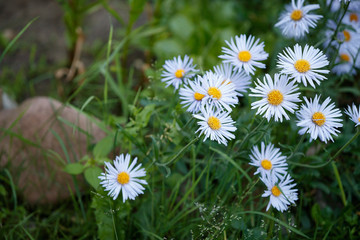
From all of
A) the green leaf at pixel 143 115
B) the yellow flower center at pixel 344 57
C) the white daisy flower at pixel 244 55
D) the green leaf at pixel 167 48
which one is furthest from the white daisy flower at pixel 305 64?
the green leaf at pixel 167 48

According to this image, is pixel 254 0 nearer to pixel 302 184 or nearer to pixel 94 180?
pixel 302 184

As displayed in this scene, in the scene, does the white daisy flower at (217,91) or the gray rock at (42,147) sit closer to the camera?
the white daisy flower at (217,91)

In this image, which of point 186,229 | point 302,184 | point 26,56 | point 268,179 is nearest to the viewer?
point 268,179

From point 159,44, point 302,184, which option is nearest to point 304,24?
point 302,184

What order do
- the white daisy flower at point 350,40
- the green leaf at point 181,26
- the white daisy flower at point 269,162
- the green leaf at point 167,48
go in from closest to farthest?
the white daisy flower at point 269,162, the white daisy flower at point 350,40, the green leaf at point 167,48, the green leaf at point 181,26

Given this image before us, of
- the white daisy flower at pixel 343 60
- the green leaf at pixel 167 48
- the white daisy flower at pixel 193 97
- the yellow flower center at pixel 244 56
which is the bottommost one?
the white daisy flower at pixel 193 97

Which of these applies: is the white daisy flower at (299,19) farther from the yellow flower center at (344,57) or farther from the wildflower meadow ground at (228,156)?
the yellow flower center at (344,57)

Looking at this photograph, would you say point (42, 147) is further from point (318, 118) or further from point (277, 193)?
point (318, 118)

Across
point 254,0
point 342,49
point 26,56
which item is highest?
point 254,0

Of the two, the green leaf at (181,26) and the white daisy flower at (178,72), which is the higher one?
the green leaf at (181,26)
